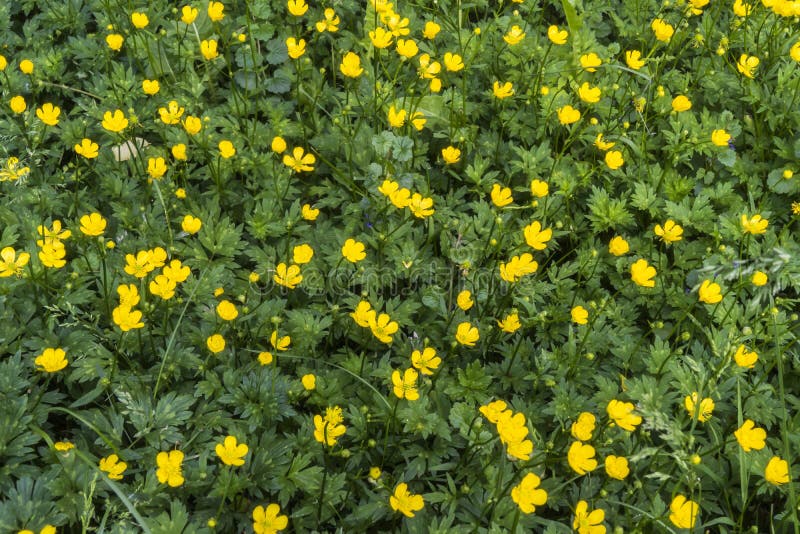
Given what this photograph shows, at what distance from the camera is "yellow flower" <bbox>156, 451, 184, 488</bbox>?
2168mm

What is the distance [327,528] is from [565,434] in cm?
92

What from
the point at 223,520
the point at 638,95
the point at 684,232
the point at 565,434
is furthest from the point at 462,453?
the point at 638,95

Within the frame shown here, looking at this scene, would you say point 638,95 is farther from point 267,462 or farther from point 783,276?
point 267,462

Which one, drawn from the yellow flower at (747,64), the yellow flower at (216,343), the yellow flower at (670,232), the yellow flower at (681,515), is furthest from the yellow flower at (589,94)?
the yellow flower at (216,343)

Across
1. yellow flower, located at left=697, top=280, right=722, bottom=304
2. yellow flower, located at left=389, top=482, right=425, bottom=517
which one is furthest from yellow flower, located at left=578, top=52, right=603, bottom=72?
yellow flower, located at left=389, top=482, right=425, bottom=517

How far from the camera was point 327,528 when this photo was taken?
2.42 metres

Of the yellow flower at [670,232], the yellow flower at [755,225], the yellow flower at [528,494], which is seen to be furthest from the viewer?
the yellow flower at [670,232]

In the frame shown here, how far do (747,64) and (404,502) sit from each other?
277 centimetres

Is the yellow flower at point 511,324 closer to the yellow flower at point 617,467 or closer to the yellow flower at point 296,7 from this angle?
the yellow flower at point 617,467

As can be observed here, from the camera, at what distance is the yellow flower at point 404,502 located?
2.24 metres

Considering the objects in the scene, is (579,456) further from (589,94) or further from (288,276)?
(589,94)

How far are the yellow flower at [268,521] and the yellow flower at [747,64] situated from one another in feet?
9.82

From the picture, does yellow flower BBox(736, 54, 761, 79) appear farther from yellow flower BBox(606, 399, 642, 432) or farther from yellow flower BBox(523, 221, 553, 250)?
yellow flower BBox(606, 399, 642, 432)

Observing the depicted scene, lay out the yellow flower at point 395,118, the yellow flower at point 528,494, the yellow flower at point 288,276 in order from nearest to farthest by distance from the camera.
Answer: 1. the yellow flower at point 528,494
2. the yellow flower at point 288,276
3. the yellow flower at point 395,118
